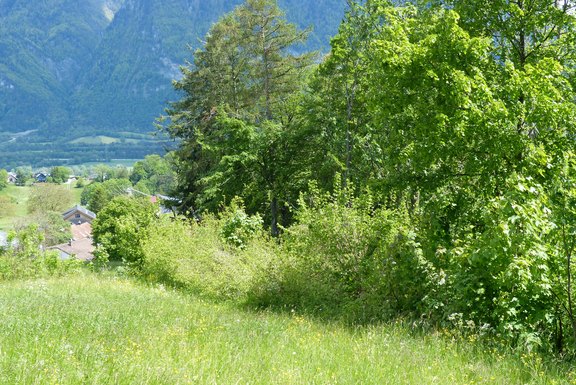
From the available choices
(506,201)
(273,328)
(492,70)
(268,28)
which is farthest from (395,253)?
(268,28)

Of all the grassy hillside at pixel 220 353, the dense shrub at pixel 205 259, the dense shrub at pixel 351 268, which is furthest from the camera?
the dense shrub at pixel 205 259

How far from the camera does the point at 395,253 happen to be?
958cm

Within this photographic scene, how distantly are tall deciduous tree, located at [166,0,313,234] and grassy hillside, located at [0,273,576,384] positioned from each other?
18.6m

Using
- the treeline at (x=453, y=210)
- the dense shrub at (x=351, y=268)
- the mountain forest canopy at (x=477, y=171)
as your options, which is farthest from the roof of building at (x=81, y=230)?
the mountain forest canopy at (x=477, y=171)

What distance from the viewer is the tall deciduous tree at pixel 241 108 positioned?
2727cm

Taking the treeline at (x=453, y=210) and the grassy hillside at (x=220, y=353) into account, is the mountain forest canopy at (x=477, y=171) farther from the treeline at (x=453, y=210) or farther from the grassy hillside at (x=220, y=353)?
the grassy hillside at (x=220, y=353)

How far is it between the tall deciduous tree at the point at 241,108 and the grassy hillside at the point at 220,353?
1859 cm

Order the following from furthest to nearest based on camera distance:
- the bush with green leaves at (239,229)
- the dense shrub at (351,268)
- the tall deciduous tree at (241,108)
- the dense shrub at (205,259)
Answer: the tall deciduous tree at (241,108), the bush with green leaves at (239,229), the dense shrub at (205,259), the dense shrub at (351,268)

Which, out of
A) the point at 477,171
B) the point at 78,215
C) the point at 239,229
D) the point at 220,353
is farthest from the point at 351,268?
the point at 78,215

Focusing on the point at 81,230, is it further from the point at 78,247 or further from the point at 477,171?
the point at 477,171

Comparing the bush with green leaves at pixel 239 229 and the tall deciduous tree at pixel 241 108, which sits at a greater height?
the tall deciduous tree at pixel 241 108

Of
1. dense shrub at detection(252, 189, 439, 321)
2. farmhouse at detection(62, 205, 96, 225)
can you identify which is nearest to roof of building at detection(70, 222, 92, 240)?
farmhouse at detection(62, 205, 96, 225)

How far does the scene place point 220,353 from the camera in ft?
19.7

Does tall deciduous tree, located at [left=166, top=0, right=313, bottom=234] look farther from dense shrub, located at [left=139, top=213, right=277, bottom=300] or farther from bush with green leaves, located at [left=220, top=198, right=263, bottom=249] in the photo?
bush with green leaves, located at [left=220, top=198, right=263, bottom=249]
